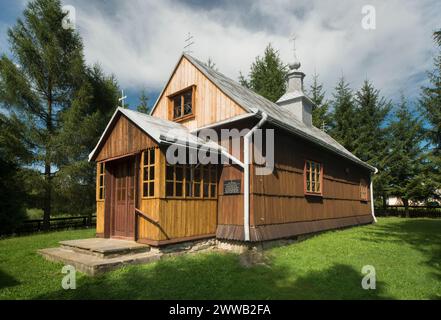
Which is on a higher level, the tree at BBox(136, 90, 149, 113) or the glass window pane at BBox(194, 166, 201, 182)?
the tree at BBox(136, 90, 149, 113)

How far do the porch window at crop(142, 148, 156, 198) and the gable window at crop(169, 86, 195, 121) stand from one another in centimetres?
280

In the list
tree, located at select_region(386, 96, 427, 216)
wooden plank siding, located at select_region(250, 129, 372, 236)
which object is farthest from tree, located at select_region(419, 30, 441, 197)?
wooden plank siding, located at select_region(250, 129, 372, 236)

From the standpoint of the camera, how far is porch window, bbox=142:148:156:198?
24.8 ft

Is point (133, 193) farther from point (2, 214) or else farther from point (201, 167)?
point (2, 214)

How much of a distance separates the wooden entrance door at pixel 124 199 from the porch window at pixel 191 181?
1.55m

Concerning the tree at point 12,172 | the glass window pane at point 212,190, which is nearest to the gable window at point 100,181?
the glass window pane at point 212,190

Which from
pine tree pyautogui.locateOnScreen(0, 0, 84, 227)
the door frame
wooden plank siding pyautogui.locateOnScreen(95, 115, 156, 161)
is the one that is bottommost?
the door frame

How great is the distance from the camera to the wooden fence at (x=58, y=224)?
14297 mm

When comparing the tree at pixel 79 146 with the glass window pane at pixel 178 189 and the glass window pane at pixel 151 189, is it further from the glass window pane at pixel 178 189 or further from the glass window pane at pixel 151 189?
the glass window pane at pixel 178 189

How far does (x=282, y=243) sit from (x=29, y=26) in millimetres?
17211

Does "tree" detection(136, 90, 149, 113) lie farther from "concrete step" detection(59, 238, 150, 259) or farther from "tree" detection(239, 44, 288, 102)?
"concrete step" detection(59, 238, 150, 259)

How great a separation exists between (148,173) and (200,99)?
11.2 feet

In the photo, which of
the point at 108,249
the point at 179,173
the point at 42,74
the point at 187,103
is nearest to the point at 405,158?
the point at 187,103
